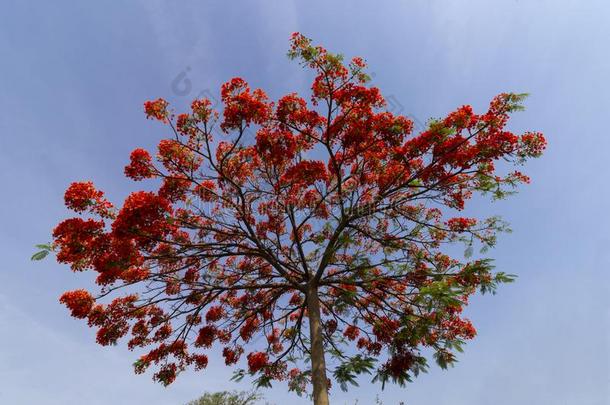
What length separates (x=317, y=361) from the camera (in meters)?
10.2

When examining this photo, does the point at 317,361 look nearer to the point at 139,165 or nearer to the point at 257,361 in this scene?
the point at 257,361

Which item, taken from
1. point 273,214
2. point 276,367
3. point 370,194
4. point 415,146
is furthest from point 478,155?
point 276,367

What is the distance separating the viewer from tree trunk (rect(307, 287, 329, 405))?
9664mm

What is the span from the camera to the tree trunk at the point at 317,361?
966cm

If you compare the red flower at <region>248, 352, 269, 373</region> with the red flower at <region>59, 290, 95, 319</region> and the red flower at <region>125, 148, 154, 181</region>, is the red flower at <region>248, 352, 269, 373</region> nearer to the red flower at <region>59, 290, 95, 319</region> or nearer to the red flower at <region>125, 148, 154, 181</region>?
the red flower at <region>59, 290, 95, 319</region>

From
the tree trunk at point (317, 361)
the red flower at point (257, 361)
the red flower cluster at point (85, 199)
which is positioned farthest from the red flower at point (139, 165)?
the red flower at point (257, 361)

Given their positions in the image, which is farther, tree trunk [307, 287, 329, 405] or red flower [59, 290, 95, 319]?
red flower [59, 290, 95, 319]

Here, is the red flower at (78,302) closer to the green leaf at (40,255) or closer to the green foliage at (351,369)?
the green leaf at (40,255)

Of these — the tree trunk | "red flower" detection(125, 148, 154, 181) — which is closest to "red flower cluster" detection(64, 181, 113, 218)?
"red flower" detection(125, 148, 154, 181)

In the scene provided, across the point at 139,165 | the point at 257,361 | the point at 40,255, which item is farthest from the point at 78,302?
the point at 257,361

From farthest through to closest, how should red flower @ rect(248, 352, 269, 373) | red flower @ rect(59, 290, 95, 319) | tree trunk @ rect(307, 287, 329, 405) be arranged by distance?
red flower @ rect(248, 352, 269, 373), red flower @ rect(59, 290, 95, 319), tree trunk @ rect(307, 287, 329, 405)

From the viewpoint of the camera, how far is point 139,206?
384 inches

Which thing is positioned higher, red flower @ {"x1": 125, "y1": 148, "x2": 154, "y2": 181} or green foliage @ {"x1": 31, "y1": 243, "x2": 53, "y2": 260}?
red flower @ {"x1": 125, "y1": 148, "x2": 154, "y2": 181}

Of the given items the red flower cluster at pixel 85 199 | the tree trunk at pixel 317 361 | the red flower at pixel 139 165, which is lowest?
the tree trunk at pixel 317 361
